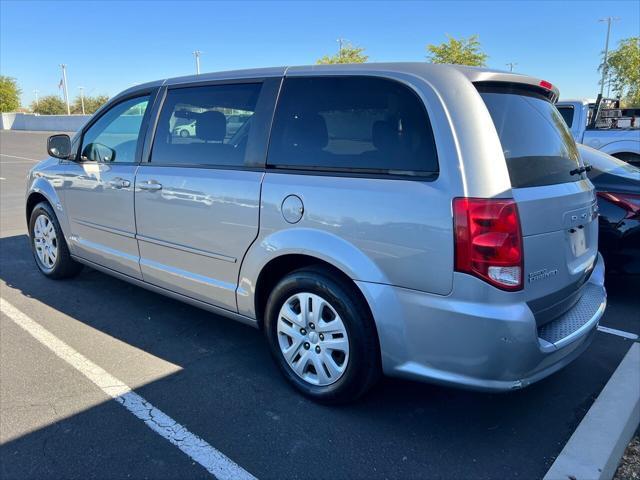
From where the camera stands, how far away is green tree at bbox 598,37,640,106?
36000 mm

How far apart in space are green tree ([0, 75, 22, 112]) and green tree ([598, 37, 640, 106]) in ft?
257

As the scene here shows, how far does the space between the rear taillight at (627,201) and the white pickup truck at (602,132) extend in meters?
4.42

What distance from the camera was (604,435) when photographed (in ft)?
8.30

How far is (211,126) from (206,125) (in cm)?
5

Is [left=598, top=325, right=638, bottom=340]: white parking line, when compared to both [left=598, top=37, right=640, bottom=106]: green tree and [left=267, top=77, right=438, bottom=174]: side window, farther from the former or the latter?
[left=598, top=37, right=640, bottom=106]: green tree

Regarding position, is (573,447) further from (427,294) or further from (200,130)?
(200,130)

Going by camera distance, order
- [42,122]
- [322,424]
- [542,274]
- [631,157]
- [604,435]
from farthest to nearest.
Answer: [42,122]
[631,157]
[322,424]
[604,435]
[542,274]

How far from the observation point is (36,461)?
8.04 ft

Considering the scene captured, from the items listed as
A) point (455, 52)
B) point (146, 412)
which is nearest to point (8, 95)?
point (455, 52)

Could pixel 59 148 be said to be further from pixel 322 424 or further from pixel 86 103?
pixel 86 103

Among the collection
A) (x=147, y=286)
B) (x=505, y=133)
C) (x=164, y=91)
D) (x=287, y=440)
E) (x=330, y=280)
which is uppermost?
(x=164, y=91)

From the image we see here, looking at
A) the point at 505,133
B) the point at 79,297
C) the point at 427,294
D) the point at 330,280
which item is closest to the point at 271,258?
the point at 330,280

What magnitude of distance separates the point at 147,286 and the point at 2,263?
2.87 m

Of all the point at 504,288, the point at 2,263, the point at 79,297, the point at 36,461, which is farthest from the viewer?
the point at 2,263
